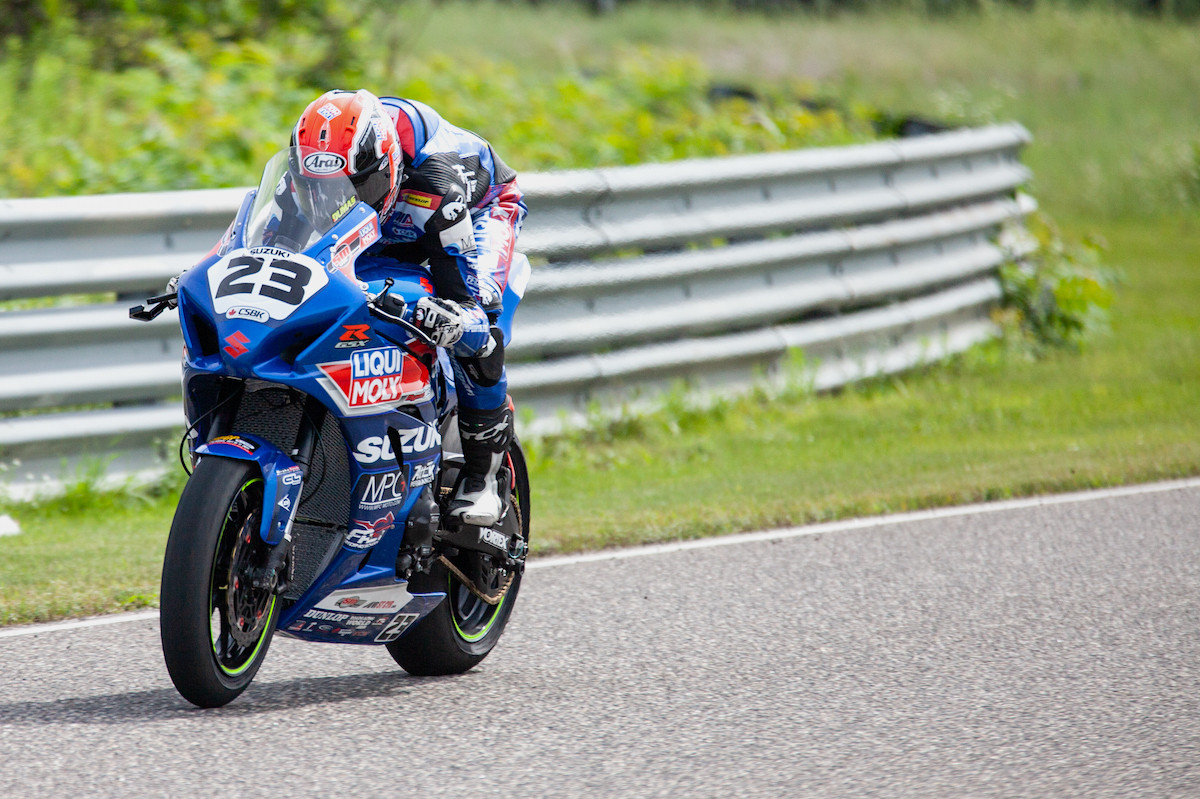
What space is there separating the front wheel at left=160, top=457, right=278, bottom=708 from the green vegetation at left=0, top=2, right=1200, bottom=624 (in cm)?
150

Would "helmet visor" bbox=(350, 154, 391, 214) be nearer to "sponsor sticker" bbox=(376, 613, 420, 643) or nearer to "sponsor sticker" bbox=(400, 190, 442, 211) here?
"sponsor sticker" bbox=(400, 190, 442, 211)

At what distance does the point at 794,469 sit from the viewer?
8.27m

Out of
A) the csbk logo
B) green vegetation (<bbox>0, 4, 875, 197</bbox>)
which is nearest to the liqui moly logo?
the csbk logo

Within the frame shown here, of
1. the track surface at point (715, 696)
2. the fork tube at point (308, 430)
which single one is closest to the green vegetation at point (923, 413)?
the track surface at point (715, 696)

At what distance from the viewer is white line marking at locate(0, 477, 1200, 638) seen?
5597mm

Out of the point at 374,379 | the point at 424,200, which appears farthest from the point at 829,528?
the point at 374,379

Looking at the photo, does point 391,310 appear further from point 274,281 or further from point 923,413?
point 923,413

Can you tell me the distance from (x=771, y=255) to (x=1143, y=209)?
966 cm

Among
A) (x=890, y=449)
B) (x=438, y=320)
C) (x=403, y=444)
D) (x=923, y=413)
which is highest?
(x=438, y=320)

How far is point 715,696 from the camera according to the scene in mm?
4691

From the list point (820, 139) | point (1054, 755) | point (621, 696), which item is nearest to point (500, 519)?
point (621, 696)

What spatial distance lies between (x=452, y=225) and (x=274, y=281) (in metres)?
0.78

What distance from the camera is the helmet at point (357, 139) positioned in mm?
4328

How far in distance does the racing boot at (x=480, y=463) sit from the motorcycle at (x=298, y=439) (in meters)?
0.13
